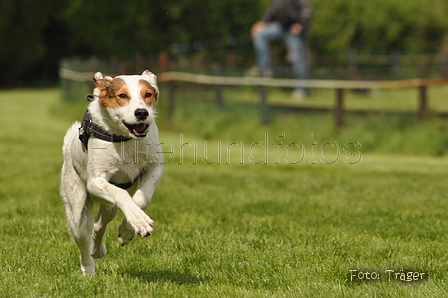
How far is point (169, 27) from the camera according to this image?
90.2 feet

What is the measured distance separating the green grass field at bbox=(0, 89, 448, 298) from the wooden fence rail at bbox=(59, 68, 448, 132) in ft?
1.35

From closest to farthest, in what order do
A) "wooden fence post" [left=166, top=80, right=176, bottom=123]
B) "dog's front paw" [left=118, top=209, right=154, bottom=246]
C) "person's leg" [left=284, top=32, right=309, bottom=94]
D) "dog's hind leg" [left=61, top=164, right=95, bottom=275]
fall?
"dog's front paw" [left=118, top=209, right=154, bottom=246] → "dog's hind leg" [left=61, top=164, right=95, bottom=275] → "person's leg" [left=284, top=32, right=309, bottom=94] → "wooden fence post" [left=166, top=80, right=176, bottom=123]

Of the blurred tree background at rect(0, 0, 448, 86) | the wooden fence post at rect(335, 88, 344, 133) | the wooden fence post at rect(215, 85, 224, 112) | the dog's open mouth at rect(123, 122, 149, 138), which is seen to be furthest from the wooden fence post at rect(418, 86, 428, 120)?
the dog's open mouth at rect(123, 122, 149, 138)

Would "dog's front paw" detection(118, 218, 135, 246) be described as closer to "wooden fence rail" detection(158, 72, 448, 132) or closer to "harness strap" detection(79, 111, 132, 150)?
"harness strap" detection(79, 111, 132, 150)

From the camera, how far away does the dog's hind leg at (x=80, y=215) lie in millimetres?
5371

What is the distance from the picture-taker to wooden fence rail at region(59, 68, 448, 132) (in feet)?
45.6

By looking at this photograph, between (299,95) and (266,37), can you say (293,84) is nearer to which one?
(299,95)

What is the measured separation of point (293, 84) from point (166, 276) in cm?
1082

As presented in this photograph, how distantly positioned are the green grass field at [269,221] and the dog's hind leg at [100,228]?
0.15 metres

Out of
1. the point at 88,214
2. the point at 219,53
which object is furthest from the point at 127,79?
the point at 219,53

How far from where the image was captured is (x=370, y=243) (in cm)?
627

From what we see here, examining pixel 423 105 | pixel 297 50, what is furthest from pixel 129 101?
pixel 297 50

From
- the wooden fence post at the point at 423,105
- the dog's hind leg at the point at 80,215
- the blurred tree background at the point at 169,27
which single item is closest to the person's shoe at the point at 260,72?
the wooden fence post at the point at 423,105

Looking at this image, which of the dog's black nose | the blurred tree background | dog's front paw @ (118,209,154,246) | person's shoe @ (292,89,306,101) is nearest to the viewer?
dog's front paw @ (118,209,154,246)
